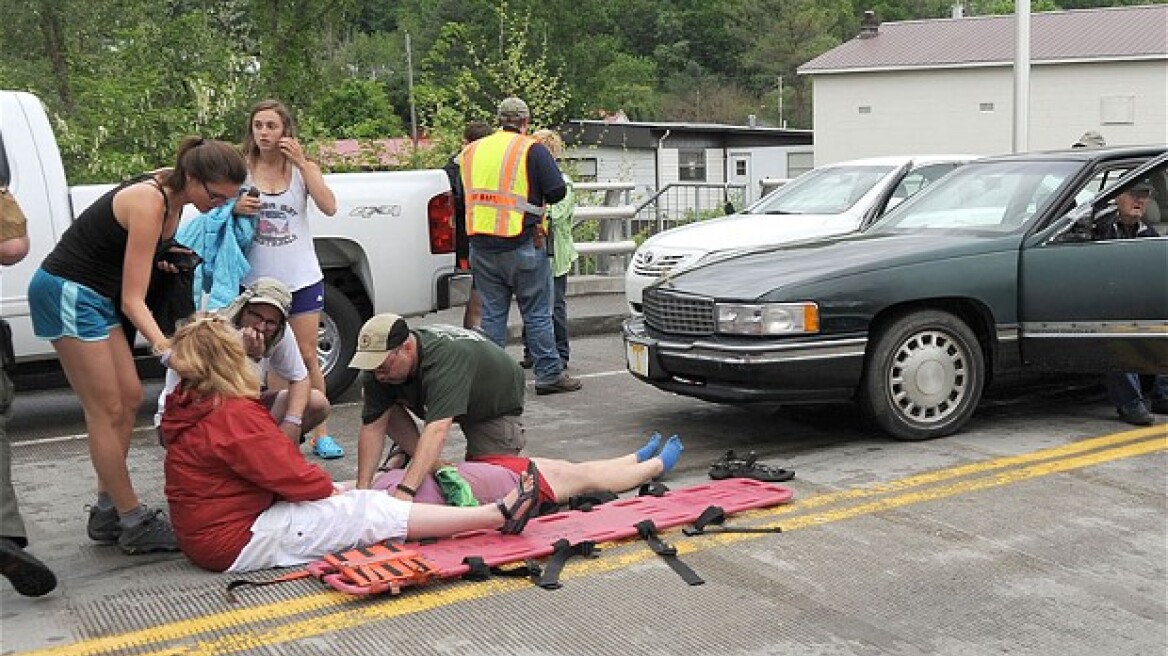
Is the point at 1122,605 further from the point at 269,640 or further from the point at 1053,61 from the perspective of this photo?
the point at 1053,61

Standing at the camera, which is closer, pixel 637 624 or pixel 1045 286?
pixel 637 624

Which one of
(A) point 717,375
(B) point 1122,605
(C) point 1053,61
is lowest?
(B) point 1122,605

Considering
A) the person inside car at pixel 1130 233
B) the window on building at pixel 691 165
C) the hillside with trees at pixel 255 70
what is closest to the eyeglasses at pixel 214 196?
the person inside car at pixel 1130 233

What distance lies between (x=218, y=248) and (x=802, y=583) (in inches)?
124

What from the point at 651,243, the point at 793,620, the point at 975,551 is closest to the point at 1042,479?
the point at 975,551

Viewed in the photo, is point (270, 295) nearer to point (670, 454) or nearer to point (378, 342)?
point (378, 342)

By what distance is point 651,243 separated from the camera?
35.9ft

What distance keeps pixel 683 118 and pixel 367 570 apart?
81.5 m

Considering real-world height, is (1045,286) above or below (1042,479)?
above

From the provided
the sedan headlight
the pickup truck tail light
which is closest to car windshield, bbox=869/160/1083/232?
the sedan headlight

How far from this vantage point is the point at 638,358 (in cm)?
719

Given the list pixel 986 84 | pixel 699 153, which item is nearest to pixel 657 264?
pixel 986 84

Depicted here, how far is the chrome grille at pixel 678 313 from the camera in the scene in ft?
22.4

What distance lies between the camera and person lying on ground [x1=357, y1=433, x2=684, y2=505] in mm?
5258
